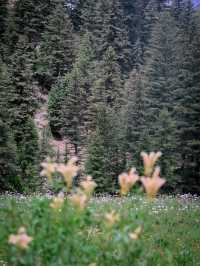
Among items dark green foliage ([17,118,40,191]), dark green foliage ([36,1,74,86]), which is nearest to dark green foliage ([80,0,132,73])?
dark green foliage ([36,1,74,86])

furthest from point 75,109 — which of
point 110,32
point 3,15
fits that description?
point 3,15

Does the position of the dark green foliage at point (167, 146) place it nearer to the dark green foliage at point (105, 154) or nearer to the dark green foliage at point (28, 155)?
the dark green foliage at point (105, 154)

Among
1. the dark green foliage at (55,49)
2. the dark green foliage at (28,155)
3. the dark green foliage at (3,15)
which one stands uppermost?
the dark green foliage at (3,15)

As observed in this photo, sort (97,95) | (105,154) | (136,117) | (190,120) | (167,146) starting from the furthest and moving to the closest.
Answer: (97,95), (136,117), (105,154), (167,146), (190,120)

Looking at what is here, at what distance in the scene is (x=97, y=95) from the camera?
61406 millimetres

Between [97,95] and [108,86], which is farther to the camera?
[108,86]

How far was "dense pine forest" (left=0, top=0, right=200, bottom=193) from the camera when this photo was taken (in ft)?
126

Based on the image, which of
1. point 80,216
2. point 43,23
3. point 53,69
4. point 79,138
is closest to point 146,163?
point 80,216

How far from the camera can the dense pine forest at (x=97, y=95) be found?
1508 inches

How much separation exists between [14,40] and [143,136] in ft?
109

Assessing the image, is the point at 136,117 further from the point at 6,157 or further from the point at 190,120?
the point at 6,157

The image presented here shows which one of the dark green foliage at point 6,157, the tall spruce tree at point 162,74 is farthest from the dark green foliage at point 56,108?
the dark green foliage at point 6,157

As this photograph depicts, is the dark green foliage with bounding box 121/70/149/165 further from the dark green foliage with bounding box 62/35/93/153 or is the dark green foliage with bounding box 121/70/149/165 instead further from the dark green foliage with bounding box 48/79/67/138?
the dark green foliage with bounding box 48/79/67/138

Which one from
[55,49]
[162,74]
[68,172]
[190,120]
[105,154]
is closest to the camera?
[68,172]
